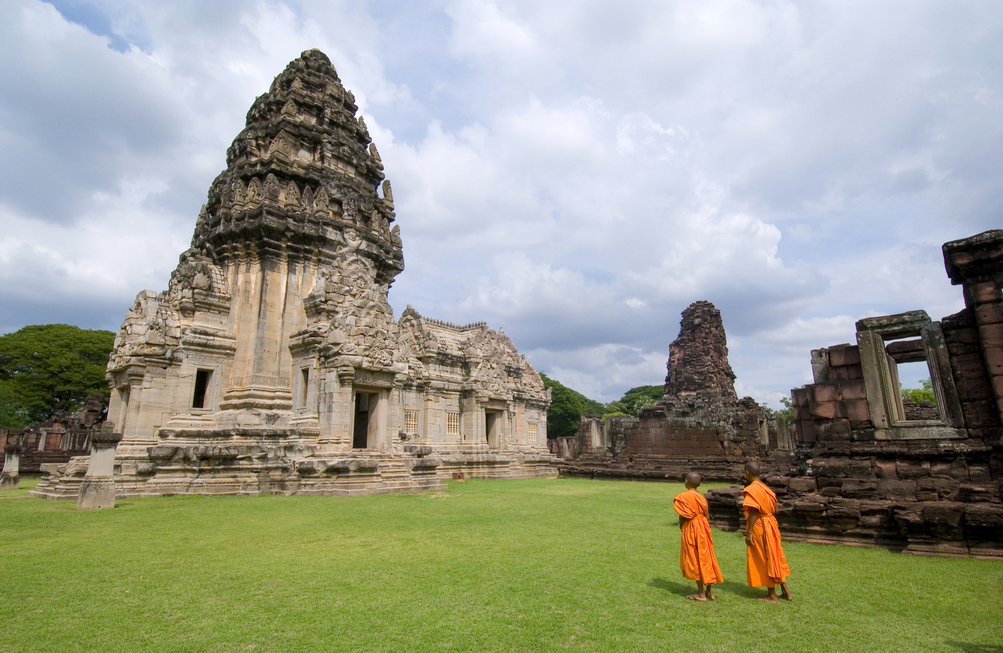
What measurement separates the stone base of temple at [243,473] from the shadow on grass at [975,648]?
37.5ft

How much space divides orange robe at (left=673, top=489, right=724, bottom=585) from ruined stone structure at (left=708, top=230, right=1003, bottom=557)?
358 centimetres

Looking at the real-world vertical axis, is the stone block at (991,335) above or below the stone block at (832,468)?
above

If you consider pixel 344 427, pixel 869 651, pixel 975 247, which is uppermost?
pixel 975 247

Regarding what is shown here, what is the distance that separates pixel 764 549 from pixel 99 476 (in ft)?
39.5

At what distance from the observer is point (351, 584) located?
5320 millimetres

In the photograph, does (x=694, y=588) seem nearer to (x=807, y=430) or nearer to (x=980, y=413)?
(x=807, y=430)

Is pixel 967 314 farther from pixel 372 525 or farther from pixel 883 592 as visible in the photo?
pixel 372 525

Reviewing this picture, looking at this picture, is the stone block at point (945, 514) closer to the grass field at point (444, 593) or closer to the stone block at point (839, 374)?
the grass field at point (444, 593)

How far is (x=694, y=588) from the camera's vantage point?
5.36 m

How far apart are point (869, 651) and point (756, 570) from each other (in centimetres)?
127

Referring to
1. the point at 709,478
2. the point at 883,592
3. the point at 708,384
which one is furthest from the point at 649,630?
the point at 708,384

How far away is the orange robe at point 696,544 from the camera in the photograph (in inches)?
198

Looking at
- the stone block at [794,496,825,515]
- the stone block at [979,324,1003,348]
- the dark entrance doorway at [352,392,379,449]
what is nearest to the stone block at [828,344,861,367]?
the stone block at [979,324,1003,348]


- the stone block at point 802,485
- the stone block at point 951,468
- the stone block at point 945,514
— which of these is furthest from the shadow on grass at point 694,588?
the stone block at point 951,468
